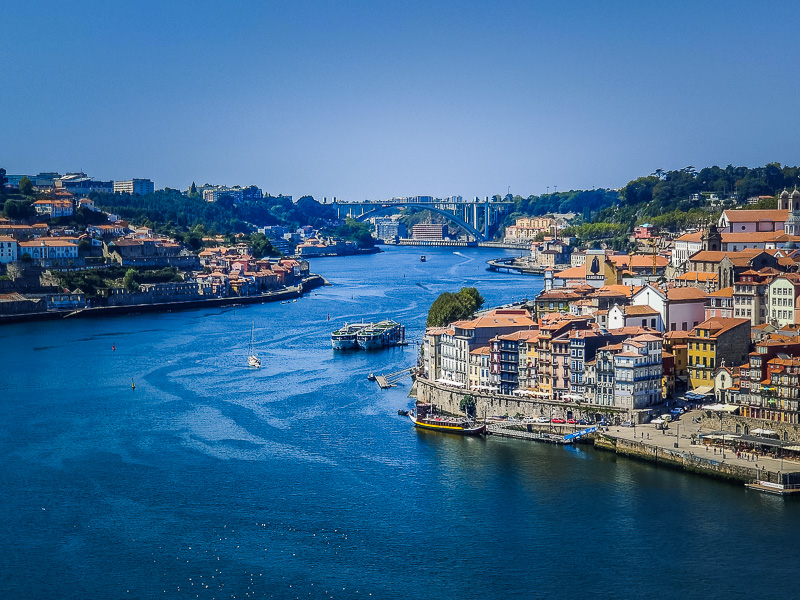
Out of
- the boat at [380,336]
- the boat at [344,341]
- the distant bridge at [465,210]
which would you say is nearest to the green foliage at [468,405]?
the boat at [380,336]

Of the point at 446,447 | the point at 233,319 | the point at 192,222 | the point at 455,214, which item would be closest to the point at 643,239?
the point at 233,319

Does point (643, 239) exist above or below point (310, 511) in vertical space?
above

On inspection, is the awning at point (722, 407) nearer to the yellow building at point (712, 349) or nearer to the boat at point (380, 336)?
the yellow building at point (712, 349)

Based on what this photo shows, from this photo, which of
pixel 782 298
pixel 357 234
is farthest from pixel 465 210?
pixel 782 298

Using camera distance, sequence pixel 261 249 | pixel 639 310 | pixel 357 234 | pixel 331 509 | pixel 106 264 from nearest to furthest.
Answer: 1. pixel 331 509
2. pixel 639 310
3. pixel 106 264
4. pixel 261 249
5. pixel 357 234

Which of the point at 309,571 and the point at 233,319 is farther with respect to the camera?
the point at 233,319

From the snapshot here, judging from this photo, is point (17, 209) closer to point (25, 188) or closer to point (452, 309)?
point (25, 188)

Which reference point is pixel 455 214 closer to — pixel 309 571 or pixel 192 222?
pixel 192 222

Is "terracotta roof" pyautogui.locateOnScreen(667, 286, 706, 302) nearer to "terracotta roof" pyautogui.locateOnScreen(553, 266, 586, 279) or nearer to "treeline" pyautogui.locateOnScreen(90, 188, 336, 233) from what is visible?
"terracotta roof" pyautogui.locateOnScreen(553, 266, 586, 279)
